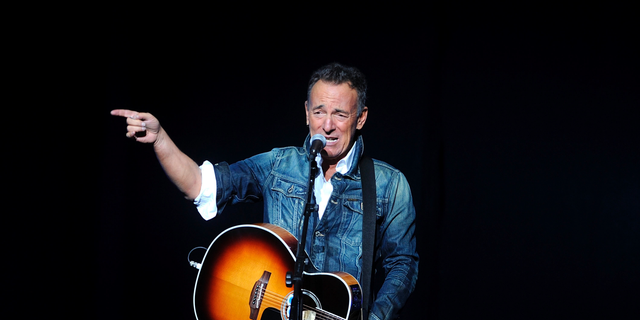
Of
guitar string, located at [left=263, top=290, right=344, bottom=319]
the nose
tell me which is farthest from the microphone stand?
the nose

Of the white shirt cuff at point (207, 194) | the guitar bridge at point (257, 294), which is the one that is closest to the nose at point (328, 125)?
Answer: the white shirt cuff at point (207, 194)

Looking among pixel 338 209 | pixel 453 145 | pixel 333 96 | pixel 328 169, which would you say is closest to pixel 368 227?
pixel 338 209

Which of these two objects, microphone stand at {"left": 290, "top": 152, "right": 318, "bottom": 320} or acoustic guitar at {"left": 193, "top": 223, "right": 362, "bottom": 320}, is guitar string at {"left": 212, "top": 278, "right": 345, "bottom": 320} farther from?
microphone stand at {"left": 290, "top": 152, "right": 318, "bottom": 320}

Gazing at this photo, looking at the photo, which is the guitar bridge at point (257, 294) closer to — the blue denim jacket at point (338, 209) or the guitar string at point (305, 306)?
the guitar string at point (305, 306)

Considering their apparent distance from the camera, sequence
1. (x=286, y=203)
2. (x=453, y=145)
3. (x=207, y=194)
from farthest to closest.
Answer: (x=453, y=145) < (x=286, y=203) < (x=207, y=194)

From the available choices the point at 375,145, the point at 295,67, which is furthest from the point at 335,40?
the point at 375,145

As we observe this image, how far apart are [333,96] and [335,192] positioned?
17.1 inches

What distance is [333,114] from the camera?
2037 millimetres

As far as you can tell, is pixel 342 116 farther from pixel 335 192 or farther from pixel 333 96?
pixel 335 192

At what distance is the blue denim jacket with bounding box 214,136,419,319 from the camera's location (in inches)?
80.7

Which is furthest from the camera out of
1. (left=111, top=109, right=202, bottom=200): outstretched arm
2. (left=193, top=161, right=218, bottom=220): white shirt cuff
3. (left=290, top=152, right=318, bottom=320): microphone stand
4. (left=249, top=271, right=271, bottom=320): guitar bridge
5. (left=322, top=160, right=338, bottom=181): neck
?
(left=322, top=160, right=338, bottom=181): neck

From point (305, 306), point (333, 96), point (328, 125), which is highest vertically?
point (333, 96)

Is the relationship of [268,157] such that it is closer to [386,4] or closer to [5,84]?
[5,84]

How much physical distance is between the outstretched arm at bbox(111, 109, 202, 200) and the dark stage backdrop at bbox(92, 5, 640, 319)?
1195 mm
